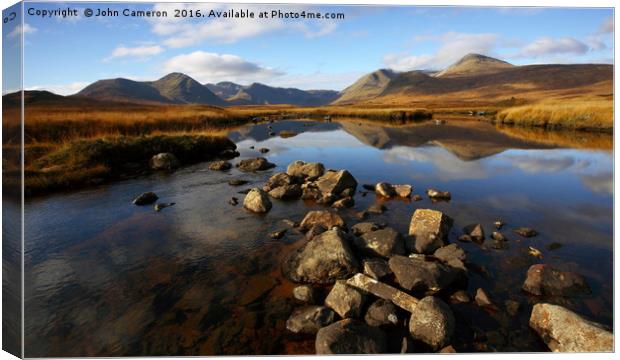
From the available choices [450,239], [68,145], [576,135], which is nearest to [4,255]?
[450,239]

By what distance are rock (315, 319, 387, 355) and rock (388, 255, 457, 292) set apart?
2.11 metres

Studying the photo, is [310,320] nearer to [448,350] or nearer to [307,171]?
[448,350]

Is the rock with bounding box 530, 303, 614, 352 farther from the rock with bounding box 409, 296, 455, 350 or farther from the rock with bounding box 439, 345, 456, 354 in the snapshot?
the rock with bounding box 439, 345, 456, 354

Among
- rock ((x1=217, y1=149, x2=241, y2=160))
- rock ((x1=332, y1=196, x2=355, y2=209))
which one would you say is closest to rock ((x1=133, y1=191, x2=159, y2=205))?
rock ((x1=332, y1=196, x2=355, y2=209))

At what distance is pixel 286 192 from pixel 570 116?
41.6m

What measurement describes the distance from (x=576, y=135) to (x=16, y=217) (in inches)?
1776

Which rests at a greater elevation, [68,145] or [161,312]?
[68,145]

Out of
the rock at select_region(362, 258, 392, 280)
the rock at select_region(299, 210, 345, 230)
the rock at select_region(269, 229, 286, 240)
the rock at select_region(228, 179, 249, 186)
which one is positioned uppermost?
the rock at select_region(228, 179, 249, 186)

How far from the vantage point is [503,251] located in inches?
439

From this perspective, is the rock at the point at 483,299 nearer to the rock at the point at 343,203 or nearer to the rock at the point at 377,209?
the rock at the point at 377,209

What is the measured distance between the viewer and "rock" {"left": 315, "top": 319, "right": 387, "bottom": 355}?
666 cm

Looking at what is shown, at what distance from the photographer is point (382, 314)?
7707mm

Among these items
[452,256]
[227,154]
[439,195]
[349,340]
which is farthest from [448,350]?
[227,154]

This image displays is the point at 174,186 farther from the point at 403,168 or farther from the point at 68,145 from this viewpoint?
the point at 403,168
